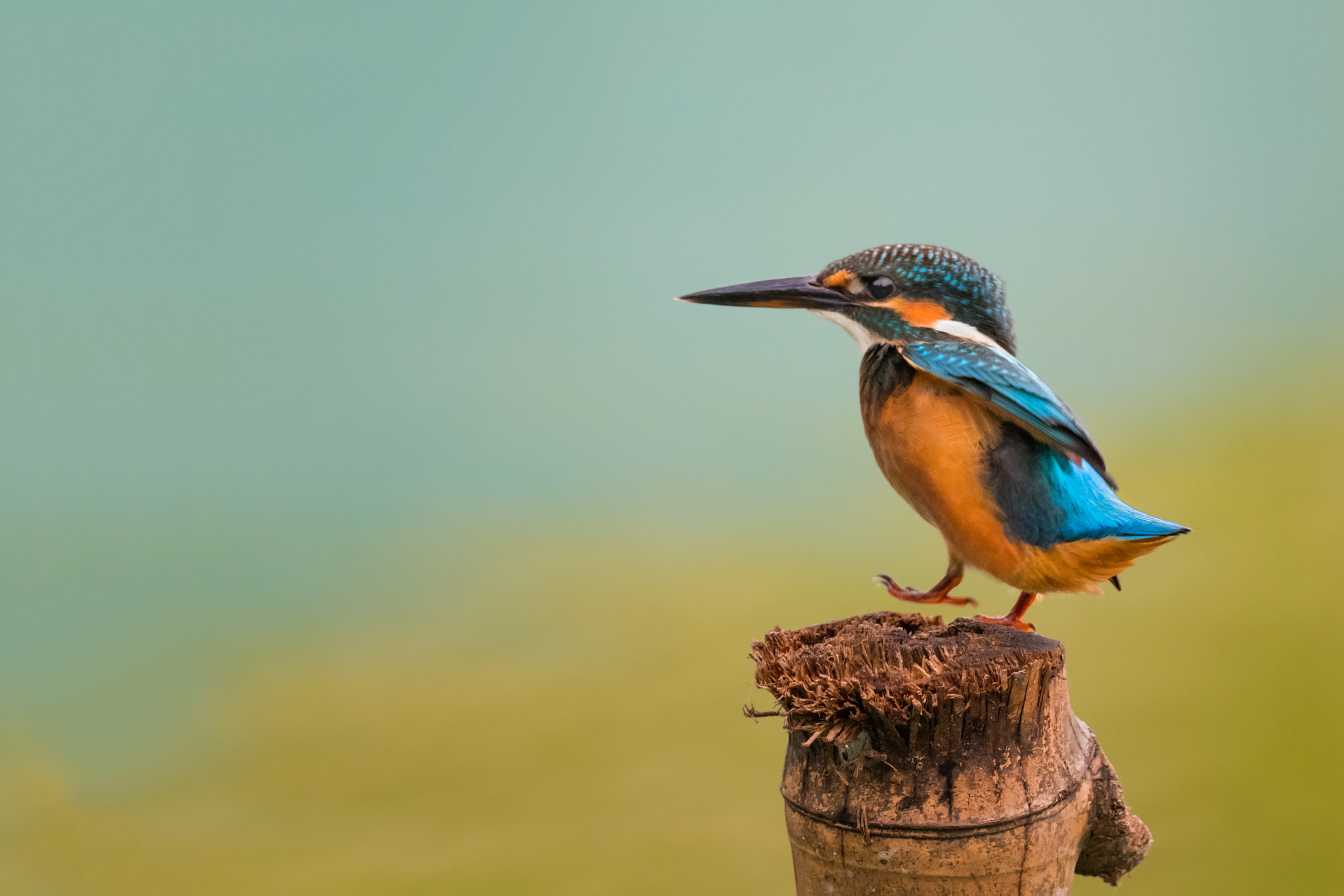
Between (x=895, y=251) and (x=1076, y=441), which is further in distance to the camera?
(x=895, y=251)

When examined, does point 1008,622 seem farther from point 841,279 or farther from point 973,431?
point 841,279

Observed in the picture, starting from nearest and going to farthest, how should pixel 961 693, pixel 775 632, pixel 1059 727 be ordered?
pixel 961 693 → pixel 1059 727 → pixel 775 632

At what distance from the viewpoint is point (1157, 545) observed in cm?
152

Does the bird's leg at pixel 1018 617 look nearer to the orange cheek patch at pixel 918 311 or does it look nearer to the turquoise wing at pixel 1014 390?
the turquoise wing at pixel 1014 390

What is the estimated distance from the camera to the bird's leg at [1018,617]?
1.73m

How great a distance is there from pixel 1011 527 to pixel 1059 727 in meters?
0.30

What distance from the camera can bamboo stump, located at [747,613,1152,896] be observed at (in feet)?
4.75

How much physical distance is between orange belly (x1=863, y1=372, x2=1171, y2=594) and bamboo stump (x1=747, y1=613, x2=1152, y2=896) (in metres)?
0.12

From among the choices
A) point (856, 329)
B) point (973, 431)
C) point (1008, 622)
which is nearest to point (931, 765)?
point (1008, 622)

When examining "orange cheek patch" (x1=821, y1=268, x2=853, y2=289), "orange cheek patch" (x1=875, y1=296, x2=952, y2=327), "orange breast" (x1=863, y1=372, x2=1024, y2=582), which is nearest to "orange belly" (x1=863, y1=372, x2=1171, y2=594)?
"orange breast" (x1=863, y1=372, x2=1024, y2=582)

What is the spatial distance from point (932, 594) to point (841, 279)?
1.90 feet

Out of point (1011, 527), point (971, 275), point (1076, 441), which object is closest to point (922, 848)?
point (1011, 527)

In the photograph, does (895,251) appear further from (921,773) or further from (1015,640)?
(921,773)

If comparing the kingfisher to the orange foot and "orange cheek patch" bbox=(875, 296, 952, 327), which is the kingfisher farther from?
the orange foot
